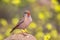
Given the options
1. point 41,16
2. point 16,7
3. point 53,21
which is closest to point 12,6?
point 16,7

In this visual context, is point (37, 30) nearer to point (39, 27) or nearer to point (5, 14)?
point (39, 27)

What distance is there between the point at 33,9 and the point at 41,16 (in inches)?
88.7

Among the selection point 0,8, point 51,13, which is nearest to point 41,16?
point 51,13

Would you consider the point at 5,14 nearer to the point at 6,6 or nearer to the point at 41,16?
the point at 6,6

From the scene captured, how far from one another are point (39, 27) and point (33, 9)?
2179mm

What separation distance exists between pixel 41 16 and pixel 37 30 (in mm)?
433

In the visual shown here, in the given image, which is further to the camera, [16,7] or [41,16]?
[16,7]

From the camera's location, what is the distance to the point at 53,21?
50.4 feet

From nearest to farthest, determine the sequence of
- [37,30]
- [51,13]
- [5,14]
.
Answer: [37,30], [51,13], [5,14]

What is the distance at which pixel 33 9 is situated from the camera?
15.1 m

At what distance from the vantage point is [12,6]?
590 inches

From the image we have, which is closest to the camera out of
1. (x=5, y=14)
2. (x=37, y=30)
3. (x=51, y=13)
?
(x=37, y=30)

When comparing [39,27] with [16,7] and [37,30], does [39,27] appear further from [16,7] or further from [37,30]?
[16,7]

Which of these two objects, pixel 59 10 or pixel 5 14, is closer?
pixel 59 10
